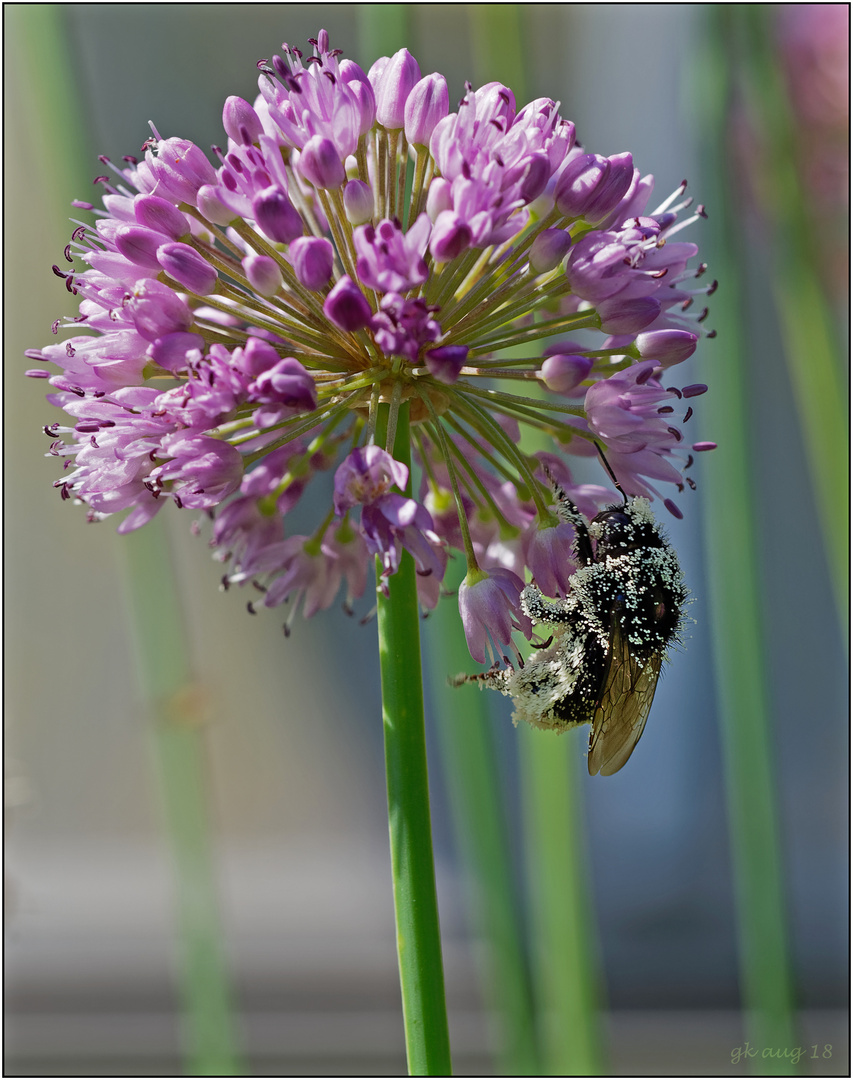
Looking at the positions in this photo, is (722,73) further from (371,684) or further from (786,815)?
(786,815)

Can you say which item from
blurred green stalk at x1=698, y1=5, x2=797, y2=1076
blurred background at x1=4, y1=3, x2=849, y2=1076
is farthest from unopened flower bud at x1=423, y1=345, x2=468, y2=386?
A: blurred background at x1=4, y1=3, x2=849, y2=1076

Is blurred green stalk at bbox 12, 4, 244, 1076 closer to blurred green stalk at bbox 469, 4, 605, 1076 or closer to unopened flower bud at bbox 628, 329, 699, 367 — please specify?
blurred green stalk at bbox 469, 4, 605, 1076

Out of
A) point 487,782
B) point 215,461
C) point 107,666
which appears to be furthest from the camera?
point 107,666

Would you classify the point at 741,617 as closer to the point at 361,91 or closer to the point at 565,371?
the point at 565,371

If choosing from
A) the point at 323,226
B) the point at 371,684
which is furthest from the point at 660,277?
the point at 371,684

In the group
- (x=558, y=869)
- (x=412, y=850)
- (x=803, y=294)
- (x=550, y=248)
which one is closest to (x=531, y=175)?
(x=550, y=248)

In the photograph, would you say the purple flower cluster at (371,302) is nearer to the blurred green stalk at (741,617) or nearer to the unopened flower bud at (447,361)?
the unopened flower bud at (447,361)
